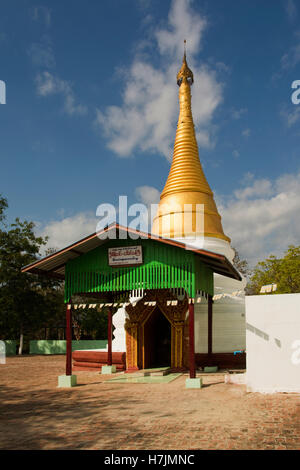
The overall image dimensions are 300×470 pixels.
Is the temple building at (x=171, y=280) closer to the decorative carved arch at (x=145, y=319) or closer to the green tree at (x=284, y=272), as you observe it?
the decorative carved arch at (x=145, y=319)

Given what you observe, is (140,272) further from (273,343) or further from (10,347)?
(10,347)

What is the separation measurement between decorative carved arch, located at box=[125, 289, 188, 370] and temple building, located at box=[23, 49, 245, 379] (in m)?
Answer: 0.04

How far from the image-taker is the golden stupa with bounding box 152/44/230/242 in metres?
22.4

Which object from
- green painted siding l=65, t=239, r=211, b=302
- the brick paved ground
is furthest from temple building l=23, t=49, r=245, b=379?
the brick paved ground

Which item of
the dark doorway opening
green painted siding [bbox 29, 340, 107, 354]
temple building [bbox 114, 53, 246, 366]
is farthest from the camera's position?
green painted siding [bbox 29, 340, 107, 354]

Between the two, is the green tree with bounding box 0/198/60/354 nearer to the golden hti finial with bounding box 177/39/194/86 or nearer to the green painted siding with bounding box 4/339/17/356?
the green painted siding with bounding box 4/339/17/356

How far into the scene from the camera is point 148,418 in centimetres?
885

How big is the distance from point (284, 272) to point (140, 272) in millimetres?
24880

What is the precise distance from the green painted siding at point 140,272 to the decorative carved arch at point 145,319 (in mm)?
3016

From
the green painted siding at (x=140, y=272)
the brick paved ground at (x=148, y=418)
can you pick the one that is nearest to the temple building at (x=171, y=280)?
the green painted siding at (x=140, y=272)

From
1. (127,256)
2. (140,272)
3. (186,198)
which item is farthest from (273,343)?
(186,198)

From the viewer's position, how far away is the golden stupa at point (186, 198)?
22.4 meters

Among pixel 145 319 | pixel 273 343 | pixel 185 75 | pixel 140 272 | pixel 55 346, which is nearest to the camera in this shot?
pixel 273 343
